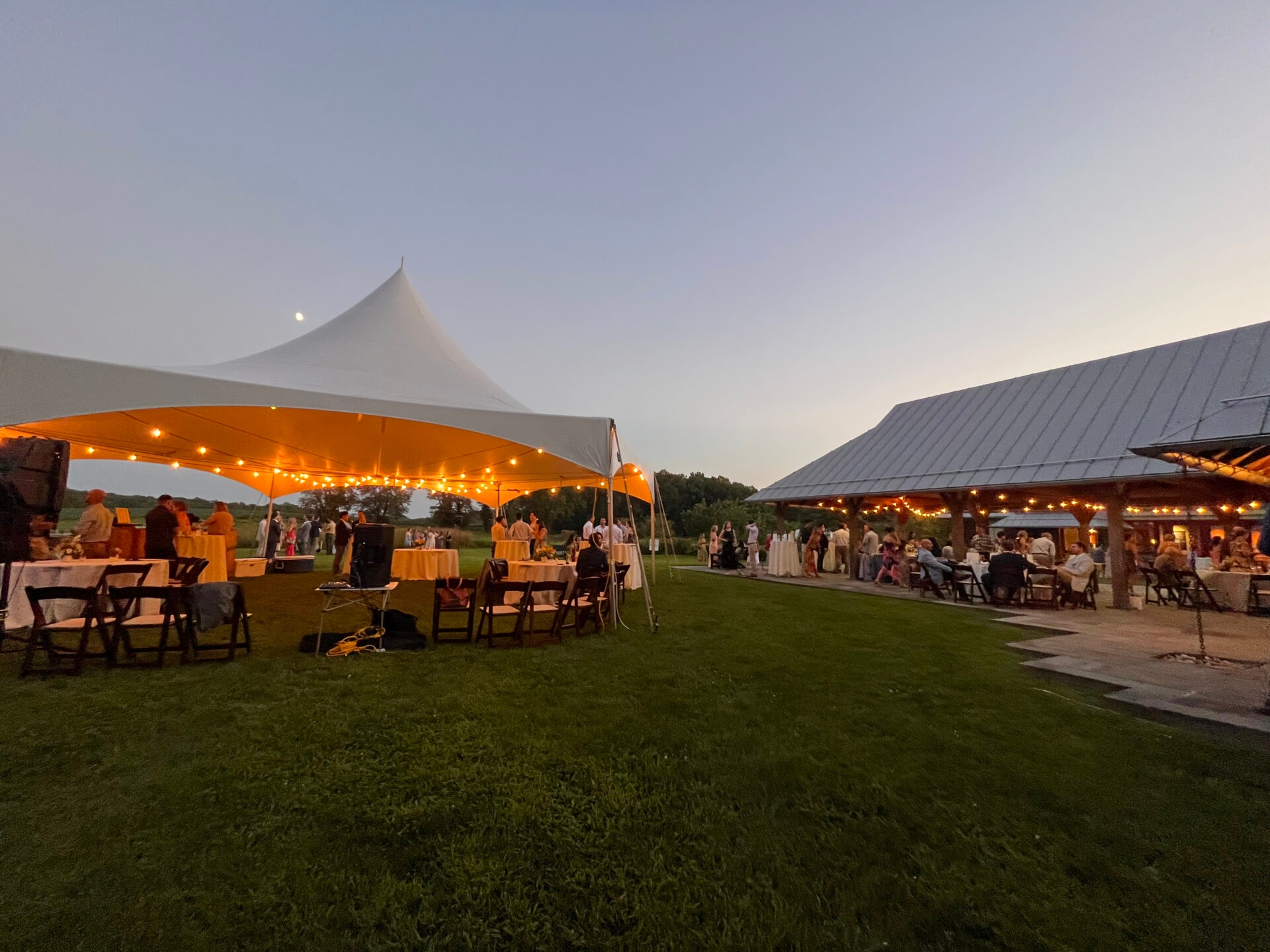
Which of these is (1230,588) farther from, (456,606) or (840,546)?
(456,606)

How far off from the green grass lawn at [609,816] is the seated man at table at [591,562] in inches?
82.8

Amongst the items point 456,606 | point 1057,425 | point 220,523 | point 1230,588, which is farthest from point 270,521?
point 1230,588

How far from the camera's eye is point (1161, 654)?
5703mm

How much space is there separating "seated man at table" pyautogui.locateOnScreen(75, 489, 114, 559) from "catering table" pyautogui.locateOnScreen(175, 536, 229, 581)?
4.27ft

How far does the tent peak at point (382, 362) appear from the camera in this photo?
21.2ft

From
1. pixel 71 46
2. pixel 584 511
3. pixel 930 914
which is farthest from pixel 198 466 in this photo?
pixel 584 511

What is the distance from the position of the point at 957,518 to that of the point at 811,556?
171 inches

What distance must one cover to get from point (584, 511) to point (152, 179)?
31.2 m

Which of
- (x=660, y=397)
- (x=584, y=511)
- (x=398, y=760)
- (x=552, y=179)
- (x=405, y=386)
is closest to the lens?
(x=398, y=760)

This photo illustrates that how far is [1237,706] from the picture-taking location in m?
3.96

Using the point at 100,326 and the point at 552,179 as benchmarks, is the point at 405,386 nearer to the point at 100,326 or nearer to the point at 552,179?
the point at 552,179

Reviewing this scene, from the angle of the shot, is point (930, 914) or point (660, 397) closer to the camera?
point (930, 914)

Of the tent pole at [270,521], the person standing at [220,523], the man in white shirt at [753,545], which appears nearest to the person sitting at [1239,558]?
the man in white shirt at [753,545]

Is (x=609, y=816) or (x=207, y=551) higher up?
(x=207, y=551)
